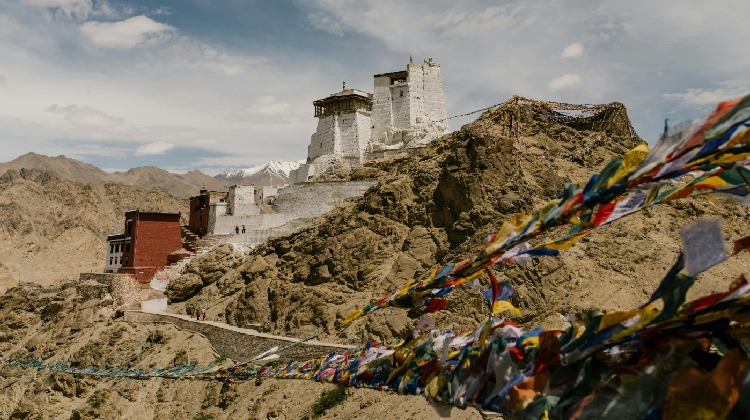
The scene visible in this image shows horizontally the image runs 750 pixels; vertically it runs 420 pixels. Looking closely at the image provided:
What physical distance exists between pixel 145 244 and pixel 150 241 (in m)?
0.37

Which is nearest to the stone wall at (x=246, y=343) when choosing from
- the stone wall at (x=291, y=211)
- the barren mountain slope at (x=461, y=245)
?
the barren mountain slope at (x=461, y=245)

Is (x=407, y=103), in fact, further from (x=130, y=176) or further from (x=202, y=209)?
(x=130, y=176)

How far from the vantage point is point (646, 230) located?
65.5 ft

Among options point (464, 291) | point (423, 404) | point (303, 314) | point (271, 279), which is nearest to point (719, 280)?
point (464, 291)

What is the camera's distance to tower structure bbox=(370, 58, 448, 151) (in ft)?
149

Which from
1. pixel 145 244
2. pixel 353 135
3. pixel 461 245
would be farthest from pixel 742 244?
pixel 353 135

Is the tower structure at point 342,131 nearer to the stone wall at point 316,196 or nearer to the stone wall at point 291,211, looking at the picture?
the stone wall at point 291,211

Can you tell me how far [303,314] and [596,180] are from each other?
1883cm

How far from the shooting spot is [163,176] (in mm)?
119375

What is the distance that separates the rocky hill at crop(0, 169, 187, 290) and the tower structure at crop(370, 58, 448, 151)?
3047 cm

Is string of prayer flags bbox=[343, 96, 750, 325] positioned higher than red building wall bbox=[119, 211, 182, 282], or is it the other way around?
red building wall bbox=[119, 211, 182, 282]

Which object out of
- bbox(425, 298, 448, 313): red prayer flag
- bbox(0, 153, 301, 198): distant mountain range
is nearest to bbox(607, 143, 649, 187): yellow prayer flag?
bbox(425, 298, 448, 313): red prayer flag

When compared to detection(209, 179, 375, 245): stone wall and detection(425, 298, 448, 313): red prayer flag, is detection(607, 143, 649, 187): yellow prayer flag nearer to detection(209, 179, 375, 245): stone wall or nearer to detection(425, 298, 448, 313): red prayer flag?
detection(425, 298, 448, 313): red prayer flag

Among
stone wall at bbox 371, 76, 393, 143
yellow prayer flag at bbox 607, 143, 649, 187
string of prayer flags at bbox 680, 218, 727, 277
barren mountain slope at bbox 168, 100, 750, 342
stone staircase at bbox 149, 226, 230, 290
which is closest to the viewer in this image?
string of prayer flags at bbox 680, 218, 727, 277
